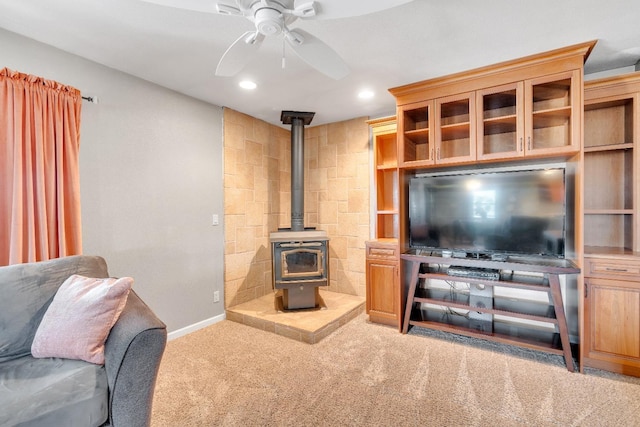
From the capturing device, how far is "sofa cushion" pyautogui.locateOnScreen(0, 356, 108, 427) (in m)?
1.16

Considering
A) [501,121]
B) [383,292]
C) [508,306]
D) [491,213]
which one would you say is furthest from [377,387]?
[501,121]

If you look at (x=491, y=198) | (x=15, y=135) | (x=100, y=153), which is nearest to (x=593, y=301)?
(x=491, y=198)

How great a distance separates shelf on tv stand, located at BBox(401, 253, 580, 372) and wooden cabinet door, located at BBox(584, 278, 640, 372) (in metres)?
0.17

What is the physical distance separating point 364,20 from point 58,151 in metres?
2.33

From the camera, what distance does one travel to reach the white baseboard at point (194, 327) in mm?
2957

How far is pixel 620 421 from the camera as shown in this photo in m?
1.74

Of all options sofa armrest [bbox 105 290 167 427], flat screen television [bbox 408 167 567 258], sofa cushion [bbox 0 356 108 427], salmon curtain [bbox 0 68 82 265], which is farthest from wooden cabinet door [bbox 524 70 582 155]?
salmon curtain [bbox 0 68 82 265]

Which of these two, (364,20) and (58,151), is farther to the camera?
(58,151)

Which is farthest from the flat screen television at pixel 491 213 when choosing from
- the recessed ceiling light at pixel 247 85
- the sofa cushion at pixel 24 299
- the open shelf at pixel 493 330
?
the sofa cushion at pixel 24 299

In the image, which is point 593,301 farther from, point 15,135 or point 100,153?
point 15,135

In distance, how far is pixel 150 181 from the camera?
2.82 meters

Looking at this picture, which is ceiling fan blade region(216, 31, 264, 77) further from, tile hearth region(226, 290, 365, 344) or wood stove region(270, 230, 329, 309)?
tile hearth region(226, 290, 365, 344)

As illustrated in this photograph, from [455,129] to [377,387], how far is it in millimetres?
2367

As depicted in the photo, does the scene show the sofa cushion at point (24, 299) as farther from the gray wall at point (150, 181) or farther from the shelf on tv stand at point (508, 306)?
the shelf on tv stand at point (508, 306)
